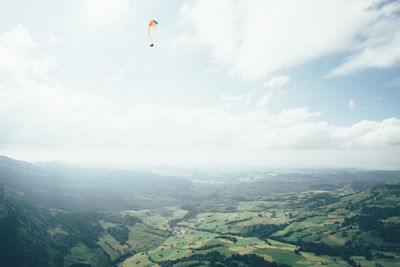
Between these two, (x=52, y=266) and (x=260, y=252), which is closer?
(x=260, y=252)

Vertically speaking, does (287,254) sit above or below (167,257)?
above

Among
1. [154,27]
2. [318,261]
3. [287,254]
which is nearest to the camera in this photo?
[154,27]

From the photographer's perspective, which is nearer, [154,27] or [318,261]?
[154,27]

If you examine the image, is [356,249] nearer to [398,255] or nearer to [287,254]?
[398,255]

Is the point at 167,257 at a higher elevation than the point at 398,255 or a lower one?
lower

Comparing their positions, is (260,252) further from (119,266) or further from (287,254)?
(119,266)

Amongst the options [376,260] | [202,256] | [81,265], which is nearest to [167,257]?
[202,256]

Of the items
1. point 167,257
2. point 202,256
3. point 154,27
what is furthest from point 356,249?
point 154,27

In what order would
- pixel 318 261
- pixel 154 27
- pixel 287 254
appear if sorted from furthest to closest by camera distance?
pixel 287 254, pixel 318 261, pixel 154 27

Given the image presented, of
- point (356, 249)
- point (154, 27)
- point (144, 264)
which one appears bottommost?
point (144, 264)
